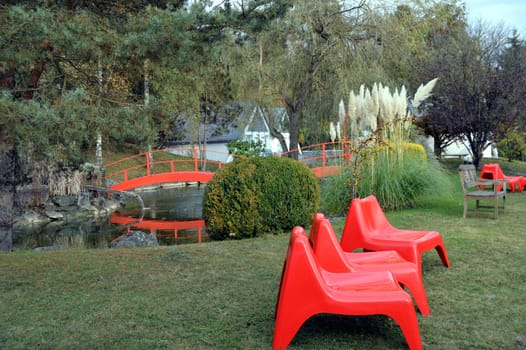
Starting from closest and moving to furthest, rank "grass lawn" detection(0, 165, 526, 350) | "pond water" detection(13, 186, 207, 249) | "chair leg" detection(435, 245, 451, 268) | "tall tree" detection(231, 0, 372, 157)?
"grass lawn" detection(0, 165, 526, 350) → "chair leg" detection(435, 245, 451, 268) → "pond water" detection(13, 186, 207, 249) → "tall tree" detection(231, 0, 372, 157)

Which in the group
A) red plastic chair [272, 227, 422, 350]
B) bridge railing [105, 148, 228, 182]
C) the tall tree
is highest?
the tall tree

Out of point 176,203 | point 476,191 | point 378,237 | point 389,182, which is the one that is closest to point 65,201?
point 176,203

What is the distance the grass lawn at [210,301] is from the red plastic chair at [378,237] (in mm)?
335

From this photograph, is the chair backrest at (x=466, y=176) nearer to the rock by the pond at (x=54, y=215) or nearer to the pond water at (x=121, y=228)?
the pond water at (x=121, y=228)

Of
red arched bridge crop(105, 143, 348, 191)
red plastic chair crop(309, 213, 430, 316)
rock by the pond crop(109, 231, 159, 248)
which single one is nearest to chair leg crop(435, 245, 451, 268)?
red plastic chair crop(309, 213, 430, 316)

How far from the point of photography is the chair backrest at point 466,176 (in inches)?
328

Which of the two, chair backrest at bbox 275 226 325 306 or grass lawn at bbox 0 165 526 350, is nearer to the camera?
chair backrest at bbox 275 226 325 306

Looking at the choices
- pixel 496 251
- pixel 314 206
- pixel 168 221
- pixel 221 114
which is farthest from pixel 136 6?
pixel 221 114

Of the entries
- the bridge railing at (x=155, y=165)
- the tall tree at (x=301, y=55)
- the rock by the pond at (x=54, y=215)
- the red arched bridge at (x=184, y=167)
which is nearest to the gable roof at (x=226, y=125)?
the bridge railing at (x=155, y=165)

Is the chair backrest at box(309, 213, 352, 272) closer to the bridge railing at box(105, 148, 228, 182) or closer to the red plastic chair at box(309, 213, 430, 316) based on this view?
the red plastic chair at box(309, 213, 430, 316)

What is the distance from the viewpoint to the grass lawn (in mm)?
3394

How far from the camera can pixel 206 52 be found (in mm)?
5293

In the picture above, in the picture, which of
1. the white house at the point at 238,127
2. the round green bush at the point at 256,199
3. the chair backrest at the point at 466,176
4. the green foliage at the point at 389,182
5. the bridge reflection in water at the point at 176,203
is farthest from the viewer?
the white house at the point at 238,127

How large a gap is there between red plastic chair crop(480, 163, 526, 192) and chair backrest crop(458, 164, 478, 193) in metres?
2.36
